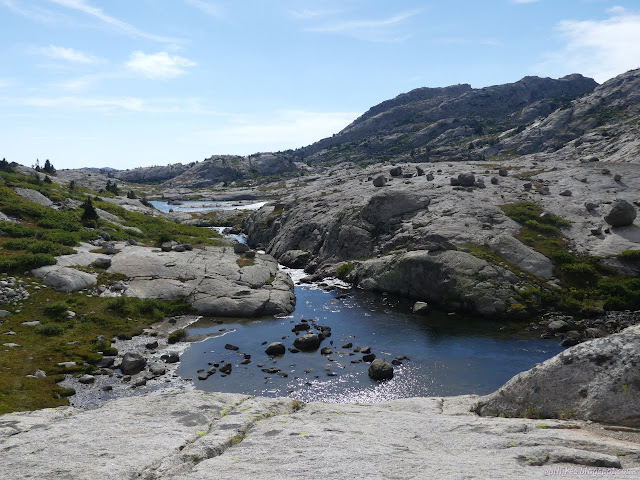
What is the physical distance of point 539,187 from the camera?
101250 millimetres

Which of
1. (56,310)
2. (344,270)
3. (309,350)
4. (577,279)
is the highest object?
(577,279)

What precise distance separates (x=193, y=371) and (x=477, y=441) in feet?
118

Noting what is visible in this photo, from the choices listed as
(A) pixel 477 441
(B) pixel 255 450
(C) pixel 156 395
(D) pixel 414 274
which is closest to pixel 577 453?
(A) pixel 477 441

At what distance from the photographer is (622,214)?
240 feet

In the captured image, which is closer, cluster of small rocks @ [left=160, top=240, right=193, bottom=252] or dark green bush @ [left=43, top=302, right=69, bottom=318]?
dark green bush @ [left=43, top=302, right=69, bottom=318]

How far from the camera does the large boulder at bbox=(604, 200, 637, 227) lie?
73.3 m

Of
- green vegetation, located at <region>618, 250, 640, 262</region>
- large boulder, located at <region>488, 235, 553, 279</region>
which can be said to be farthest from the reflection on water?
green vegetation, located at <region>618, 250, 640, 262</region>

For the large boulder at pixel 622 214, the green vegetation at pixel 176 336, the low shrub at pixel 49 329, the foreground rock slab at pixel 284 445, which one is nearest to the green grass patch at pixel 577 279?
the large boulder at pixel 622 214

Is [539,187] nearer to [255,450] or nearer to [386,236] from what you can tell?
[386,236]

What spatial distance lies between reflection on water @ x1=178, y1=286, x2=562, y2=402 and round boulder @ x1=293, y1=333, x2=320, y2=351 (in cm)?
116

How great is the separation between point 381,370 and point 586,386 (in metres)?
25.7

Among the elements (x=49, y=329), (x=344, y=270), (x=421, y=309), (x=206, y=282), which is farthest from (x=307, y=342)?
(x=344, y=270)

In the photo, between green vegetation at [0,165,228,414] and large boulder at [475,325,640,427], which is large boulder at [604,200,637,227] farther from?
green vegetation at [0,165,228,414]

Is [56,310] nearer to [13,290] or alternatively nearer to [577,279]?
[13,290]
